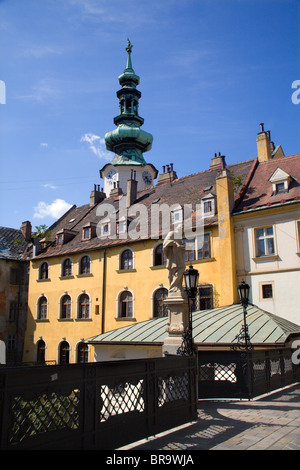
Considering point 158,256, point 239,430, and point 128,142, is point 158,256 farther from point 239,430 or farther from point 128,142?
point 128,142

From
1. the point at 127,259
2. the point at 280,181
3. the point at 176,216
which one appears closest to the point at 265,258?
the point at 280,181

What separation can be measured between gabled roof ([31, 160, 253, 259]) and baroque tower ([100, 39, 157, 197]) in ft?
42.9

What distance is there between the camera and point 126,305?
26.3 metres

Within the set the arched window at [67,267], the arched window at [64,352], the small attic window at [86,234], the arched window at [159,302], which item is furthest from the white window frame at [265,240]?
the arched window at [64,352]

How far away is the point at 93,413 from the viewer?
5961 millimetres

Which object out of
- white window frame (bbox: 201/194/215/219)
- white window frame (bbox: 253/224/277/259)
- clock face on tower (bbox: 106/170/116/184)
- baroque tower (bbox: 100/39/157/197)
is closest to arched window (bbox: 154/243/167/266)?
white window frame (bbox: 201/194/215/219)

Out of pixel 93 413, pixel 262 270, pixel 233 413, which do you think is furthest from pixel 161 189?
pixel 93 413

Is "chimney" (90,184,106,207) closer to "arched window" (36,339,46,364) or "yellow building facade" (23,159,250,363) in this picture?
"yellow building facade" (23,159,250,363)

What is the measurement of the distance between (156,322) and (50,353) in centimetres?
1268

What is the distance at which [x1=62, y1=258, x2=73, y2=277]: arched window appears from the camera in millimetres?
30350

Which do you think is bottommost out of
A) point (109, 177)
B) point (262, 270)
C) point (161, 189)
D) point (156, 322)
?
point (156, 322)

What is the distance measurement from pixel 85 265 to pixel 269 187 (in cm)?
1410

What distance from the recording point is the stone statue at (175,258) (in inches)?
432
